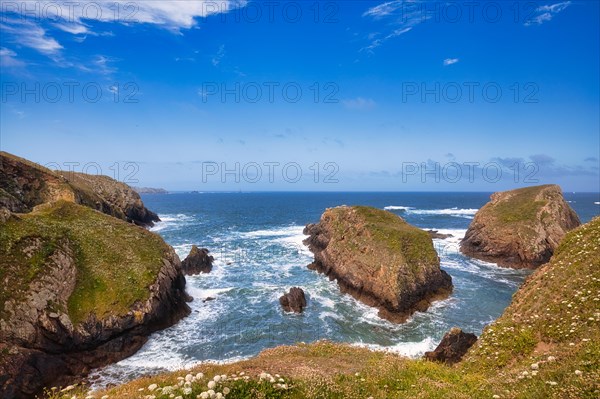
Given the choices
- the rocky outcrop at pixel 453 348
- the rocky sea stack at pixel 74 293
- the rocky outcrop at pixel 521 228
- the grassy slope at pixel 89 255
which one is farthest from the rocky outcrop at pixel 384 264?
the grassy slope at pixel 89 255

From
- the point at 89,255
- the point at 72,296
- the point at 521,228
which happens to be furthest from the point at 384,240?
the point at 72,296

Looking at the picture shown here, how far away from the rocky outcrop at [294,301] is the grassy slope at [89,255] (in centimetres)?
1668

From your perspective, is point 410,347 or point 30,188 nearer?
point 410,347

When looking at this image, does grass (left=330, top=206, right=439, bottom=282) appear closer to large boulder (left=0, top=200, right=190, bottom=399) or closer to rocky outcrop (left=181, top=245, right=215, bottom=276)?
rocky outcrop (left=181, top=245, right=215, bottom=276)

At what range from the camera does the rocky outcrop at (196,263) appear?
5638 centimetres

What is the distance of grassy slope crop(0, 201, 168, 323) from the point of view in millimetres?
30562

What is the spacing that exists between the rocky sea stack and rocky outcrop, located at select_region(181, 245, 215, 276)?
10.0m

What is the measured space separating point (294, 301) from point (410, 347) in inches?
610

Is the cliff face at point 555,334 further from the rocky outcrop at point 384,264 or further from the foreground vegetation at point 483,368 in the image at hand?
the rocky outcrop at point 384,264

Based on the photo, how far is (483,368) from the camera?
1805 cm

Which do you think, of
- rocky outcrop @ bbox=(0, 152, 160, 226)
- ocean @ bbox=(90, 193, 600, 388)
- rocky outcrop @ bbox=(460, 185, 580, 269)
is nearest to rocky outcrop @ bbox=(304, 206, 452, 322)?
ocean @ bbox=(90, 193, 600, 388)

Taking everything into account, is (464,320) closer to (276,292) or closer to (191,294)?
(276,292)

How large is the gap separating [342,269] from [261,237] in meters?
43.5

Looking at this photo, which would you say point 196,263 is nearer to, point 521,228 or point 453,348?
point 453,348
